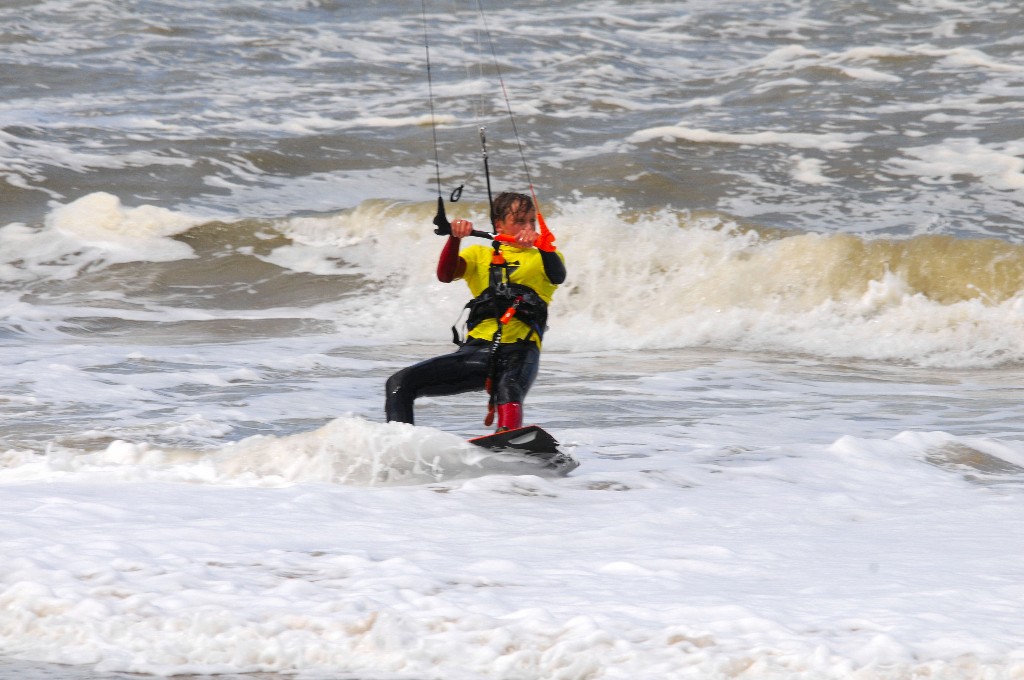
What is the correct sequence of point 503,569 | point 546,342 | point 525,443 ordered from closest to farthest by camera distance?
1. point 503,569
2. point 525,443
3. point 546,342

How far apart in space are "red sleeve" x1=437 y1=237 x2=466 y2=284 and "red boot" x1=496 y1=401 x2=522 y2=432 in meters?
0.67

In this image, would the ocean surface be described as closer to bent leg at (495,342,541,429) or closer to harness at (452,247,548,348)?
bent leg at (495,342,541,429)

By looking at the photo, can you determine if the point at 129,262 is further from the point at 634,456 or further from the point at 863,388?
the point at 634,456

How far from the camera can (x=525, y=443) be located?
6.53 metres

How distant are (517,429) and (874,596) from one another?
2.34 m

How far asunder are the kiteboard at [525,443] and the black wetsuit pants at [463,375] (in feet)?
0.76

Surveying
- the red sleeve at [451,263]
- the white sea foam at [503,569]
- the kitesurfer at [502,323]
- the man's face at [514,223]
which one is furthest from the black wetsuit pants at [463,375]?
the man's face at [514,223]

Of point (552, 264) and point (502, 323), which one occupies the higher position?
point (552, 264)

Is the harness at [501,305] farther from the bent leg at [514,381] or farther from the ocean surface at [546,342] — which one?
the ocean surface at [546,342]

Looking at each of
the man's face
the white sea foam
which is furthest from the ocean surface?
the man's face

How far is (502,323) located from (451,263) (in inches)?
15.4

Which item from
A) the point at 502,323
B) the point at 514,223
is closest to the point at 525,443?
the point at 502,323

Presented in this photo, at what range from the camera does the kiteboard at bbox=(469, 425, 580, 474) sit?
21.4 feet

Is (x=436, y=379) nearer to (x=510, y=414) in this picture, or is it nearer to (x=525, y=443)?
(x=510, y=414)
